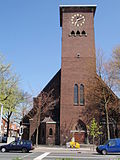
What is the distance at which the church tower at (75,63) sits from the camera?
3512cm

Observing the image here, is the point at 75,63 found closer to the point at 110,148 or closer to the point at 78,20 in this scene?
the point at 78,20

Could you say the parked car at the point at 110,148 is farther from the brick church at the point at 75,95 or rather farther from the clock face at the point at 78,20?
the clock face at the point at 78,20

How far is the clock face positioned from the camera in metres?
39.8

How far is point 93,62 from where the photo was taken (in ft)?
123

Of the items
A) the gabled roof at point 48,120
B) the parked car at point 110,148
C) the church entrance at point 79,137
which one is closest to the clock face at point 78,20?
the gabled roof at point 48,120

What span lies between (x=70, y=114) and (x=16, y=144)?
1350 centimetres

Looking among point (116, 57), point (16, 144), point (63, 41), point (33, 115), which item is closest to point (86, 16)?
point (63, 41)

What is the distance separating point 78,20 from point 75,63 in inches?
336

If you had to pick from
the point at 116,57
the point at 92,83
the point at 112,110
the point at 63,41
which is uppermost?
A: the point at 63,41

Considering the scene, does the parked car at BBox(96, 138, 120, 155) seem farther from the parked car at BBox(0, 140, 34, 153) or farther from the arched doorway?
the arched doorway

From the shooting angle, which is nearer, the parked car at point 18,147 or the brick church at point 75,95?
the parked car at point 18,147

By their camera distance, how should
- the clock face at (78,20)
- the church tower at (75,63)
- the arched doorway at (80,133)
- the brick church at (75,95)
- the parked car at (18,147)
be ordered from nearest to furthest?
the parked car at (18,147) → the arched doorway at (80,133) → the brick church at (75,95) → the church tower at (75,63) → the clock face at (78,20)

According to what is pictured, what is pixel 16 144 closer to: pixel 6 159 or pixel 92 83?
pixel 6 159

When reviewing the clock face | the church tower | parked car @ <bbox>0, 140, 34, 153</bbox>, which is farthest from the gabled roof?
the clock face
